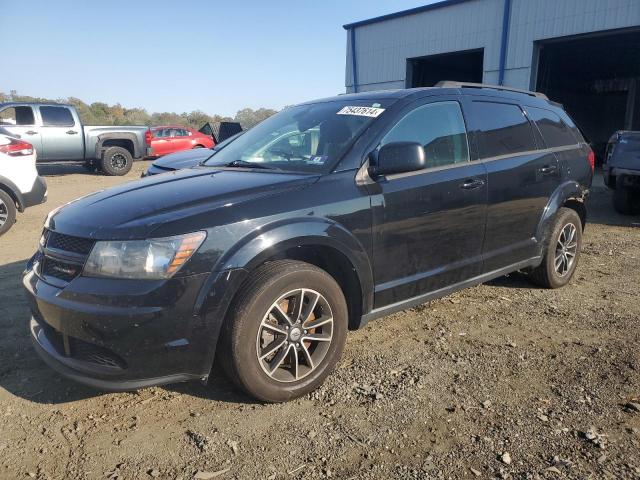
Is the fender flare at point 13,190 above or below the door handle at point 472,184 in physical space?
below

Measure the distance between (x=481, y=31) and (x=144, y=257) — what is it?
61.4 ft

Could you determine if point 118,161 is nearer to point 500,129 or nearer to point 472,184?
point 500,129

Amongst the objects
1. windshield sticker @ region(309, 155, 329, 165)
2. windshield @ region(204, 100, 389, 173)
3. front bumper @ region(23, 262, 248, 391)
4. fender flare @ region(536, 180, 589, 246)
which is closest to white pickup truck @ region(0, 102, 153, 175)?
windshield @ region(204, 100, 389, 173)

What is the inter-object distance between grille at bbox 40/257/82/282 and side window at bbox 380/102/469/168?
6.48ft

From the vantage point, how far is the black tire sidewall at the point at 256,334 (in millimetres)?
2641

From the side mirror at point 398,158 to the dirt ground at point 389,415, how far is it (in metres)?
1.27

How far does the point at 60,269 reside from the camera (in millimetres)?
2701

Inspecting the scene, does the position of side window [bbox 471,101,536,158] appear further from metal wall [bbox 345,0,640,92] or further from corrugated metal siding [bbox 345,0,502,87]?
corrugated metal siding [bbox 345,0,502,87]

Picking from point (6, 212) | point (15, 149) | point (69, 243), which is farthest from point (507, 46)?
point (69, 243)

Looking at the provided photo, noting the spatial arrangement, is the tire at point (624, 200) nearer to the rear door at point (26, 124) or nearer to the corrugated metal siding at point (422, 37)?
the corrugated metal siding at point (422, 37)

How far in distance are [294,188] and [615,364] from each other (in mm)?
2391

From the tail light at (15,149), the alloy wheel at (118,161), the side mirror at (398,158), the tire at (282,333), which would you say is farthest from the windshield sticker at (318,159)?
the alloy wheel at (118,161)

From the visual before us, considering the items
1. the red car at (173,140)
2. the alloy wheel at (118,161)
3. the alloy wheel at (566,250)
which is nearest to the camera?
the alloy wheel at (566,250)

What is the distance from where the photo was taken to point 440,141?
3682 mm
